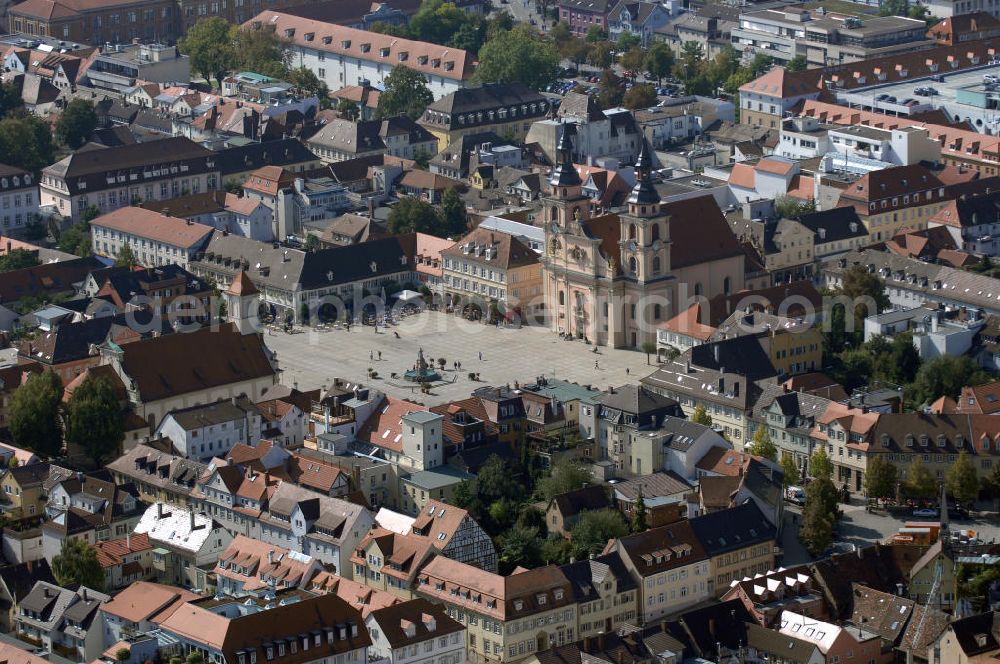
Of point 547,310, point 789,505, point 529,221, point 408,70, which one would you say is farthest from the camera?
point 408,70

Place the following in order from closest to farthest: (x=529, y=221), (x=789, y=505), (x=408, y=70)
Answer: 1. (x=789, y=505)
2. (x=529, y=221)
3. (x=408, y=70)

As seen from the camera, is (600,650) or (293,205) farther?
(293,205)

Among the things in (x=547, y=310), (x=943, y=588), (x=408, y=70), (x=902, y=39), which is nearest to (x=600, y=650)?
(x=943, y=588)

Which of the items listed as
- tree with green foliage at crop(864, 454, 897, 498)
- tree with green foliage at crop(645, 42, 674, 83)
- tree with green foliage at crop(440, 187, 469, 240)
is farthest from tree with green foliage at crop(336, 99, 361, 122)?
tree with green foliage at crop(864, 454, 897, 498)

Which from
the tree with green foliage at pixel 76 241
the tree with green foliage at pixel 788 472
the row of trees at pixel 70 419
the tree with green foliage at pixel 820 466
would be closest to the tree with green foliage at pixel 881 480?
the tree with green foliage at pixel 820 466

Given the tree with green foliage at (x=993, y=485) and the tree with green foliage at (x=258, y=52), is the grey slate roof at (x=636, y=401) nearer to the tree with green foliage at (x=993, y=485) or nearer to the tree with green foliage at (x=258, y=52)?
the tree with green foliage at (x=993, y=485)

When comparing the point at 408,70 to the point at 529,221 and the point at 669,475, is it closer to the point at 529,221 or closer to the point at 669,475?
the point at 529,221

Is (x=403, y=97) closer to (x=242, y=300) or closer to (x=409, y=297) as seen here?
(x=409, y=297)
